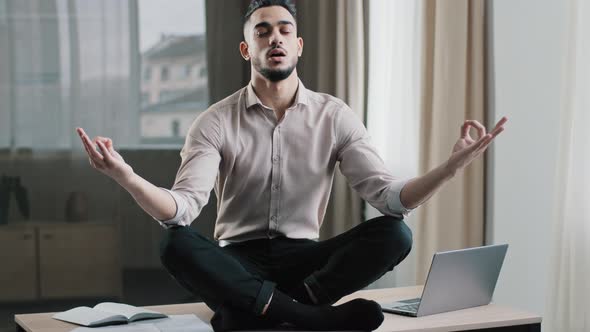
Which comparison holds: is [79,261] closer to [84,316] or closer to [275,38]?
[84,316]

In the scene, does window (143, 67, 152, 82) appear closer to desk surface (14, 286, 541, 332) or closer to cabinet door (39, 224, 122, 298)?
cabinet door (39, 224, 122, 298)

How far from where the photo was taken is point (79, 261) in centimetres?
311

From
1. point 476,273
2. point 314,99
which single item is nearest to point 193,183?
point 314,99

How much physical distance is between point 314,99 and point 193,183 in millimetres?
461

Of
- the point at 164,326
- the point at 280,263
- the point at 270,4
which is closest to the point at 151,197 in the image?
the point at 164,326

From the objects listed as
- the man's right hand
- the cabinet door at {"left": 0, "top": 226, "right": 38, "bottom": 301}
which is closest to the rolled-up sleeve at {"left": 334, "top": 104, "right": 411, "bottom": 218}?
the man's right hand

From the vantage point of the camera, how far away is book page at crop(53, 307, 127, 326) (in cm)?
204

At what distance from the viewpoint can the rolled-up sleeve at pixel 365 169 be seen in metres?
2.09

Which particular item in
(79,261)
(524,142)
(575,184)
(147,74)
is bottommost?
(79,261)

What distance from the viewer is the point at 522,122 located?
291 centimetres

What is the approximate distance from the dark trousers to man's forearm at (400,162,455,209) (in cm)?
6

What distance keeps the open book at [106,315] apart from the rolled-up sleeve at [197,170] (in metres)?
0.24

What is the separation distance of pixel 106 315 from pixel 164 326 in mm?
160

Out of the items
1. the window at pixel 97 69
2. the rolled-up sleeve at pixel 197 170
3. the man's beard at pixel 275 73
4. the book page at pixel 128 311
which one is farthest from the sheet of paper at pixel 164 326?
the window at pixel 97 69
